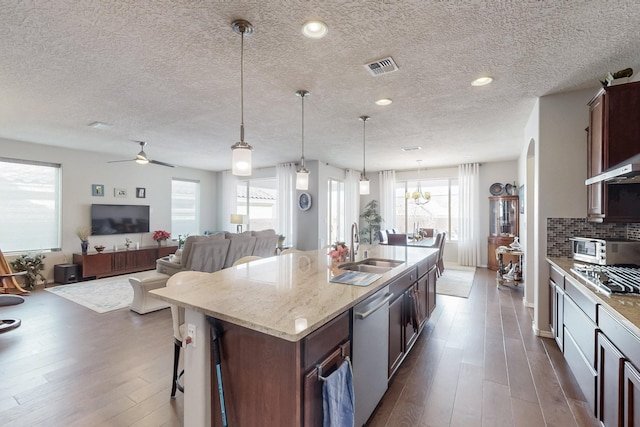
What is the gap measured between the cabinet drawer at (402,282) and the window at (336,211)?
5.28m

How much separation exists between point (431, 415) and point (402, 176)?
23.2 feet

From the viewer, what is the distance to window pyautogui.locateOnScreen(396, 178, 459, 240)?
784 centimetres

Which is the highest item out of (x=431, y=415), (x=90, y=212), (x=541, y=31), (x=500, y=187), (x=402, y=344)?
(x=541, y=31)

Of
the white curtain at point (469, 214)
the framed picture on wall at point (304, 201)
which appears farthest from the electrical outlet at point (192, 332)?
the white curtain at point (469, 214)

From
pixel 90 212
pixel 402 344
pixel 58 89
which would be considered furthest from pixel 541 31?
pixel 90 212

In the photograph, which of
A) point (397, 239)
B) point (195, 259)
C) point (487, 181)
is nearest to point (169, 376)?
point (195, 259)

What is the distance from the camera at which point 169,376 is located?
2408mm

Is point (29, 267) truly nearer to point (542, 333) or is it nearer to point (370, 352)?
point (370, 352)

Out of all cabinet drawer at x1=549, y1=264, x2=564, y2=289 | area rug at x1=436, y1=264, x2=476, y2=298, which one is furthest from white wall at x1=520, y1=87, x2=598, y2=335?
area rug at x1=436, y1=264, x2=476, y2=298

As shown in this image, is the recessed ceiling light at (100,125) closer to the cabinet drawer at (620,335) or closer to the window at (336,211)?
the window at (336,211)

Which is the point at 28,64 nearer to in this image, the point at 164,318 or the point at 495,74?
the point at 164,318

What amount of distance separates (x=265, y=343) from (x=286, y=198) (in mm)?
6365

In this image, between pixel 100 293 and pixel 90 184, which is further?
pixel 90 184

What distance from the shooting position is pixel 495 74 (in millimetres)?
2646
